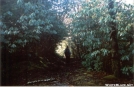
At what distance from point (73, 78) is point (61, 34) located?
56.9 inches

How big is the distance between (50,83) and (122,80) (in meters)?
2.12

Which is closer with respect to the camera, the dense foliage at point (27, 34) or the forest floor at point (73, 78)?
the forest floor at point (73, 78)

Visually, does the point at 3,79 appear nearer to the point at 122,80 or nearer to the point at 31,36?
the point at 31,36

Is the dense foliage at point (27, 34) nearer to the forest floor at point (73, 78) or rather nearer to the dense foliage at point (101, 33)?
the forest floor at point (73, 78)

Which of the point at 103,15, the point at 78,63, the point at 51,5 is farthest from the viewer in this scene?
the point at 78,63

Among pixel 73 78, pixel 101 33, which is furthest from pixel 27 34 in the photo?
pixel 101 33

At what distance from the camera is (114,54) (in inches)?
258

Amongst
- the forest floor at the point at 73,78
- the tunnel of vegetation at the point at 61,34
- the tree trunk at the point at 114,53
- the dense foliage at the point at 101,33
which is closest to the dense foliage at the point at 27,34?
the tunnel of vegetation at the point at 61,34

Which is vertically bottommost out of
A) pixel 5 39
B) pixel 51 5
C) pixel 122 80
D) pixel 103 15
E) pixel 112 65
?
pixel 122 80

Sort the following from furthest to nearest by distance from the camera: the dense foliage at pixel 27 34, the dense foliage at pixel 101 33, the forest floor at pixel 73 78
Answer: the dense foliage at pixel 27 34, the forest floor at pixel 73 78, the dense foliage at pixel 101 33

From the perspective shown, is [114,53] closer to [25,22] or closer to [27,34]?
[27,34]

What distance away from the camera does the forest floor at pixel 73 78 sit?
20.1ft

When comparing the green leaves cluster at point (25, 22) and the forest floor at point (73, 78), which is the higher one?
the green leaves cluster at point (25, 22)

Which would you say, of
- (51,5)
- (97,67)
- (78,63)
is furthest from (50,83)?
(51,5)
